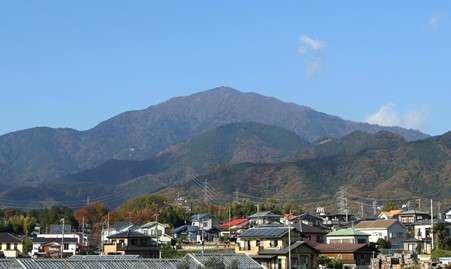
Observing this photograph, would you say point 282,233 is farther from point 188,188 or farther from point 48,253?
point 188,188

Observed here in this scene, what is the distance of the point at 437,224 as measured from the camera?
199ft

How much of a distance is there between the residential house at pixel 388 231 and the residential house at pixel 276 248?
10860mm

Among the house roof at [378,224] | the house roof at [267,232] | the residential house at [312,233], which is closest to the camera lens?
the house roof at [267,232]

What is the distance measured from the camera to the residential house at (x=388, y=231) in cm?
6550

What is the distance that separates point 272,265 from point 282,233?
12.7 ft

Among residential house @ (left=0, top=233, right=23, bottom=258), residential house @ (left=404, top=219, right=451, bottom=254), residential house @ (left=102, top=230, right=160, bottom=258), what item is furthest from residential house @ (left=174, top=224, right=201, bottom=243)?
residential house @ (left=404, top=219, right=451, bottom=254)

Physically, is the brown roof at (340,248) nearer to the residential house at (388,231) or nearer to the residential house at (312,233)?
the residential house at (312,233)

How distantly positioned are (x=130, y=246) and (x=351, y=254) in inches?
692

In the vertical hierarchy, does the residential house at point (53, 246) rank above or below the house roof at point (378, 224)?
below

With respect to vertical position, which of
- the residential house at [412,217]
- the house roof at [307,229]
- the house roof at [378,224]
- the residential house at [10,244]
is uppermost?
the residential house at [412,217]

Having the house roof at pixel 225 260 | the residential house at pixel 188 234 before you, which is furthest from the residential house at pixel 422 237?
the residential house at pixel 188 234

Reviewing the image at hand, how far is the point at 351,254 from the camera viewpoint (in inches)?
2058

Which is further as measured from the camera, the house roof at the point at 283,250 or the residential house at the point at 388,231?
the residential house at the point at 388,231

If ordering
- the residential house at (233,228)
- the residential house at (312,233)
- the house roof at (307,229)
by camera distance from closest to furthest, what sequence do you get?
the residential house at (312,233) → the house roof at (307,229) → the residential house at (233,228)
